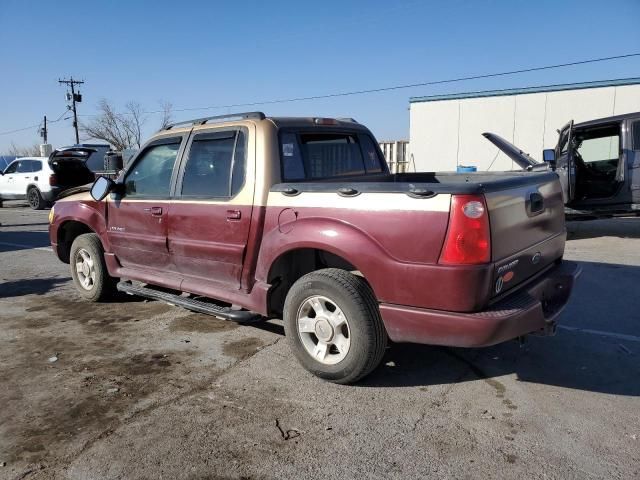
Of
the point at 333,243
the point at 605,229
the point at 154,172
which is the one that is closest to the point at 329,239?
the point at 333,243

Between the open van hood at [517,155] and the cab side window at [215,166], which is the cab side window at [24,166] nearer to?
the open van hood at [517,155]

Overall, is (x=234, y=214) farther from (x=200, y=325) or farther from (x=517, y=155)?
(x=517, y=155)

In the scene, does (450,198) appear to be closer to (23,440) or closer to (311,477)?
(311,477)

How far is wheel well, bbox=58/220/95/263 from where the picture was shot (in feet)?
19.8

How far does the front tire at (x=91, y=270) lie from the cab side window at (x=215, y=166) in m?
1.72

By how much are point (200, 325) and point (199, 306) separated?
740mm

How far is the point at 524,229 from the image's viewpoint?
338cm

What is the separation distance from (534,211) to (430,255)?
38.9 inches

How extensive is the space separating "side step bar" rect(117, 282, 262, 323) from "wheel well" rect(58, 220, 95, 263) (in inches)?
52.2

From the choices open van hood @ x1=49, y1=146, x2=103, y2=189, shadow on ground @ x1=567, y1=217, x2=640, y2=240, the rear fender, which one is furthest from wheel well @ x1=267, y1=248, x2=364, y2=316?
open van hood @ x1=49, y1=146, x2=103, y2=189

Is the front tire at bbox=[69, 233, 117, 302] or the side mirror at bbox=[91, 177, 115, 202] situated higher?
the side mirror at bbox=[91, 177, 115, 202]

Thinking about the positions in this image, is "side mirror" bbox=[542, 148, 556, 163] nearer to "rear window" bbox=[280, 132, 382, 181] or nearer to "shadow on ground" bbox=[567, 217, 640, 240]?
"shadow on ground" bbox=[567, 217, 640, 240]

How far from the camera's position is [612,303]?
543 cm

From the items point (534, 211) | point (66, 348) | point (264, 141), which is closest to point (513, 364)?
point (534, 211)
